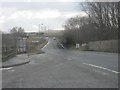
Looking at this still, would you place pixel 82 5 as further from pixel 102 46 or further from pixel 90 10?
pixel 102 46

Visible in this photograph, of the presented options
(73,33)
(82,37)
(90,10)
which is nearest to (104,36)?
Result: (90,10)

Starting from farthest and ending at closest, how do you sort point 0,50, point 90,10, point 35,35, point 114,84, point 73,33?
point 35,35 < point 73,33 < point 90,10 < point 0,50 < point 114,84

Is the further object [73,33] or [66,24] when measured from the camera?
[66,24]

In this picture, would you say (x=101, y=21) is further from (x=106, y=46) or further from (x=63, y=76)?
(x=63, y=76)

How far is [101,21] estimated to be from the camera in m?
80.1

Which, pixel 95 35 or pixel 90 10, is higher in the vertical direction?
pixel 90 10

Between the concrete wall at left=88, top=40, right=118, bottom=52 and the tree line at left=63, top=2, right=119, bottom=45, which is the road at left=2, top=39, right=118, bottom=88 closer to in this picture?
the concrete wall at left=88, top=40, right=118, bottom=52

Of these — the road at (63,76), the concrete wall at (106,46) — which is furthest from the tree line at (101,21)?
the road at (63,76)

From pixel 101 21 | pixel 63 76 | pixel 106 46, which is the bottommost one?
pixel 106 46

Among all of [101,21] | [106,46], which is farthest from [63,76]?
[101,21]

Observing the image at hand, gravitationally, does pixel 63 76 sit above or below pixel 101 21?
below

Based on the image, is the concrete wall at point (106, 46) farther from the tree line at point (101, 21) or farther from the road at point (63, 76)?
the road at point (63, 76)

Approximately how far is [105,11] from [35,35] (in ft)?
346

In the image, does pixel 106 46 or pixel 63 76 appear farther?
pixel 106 46
